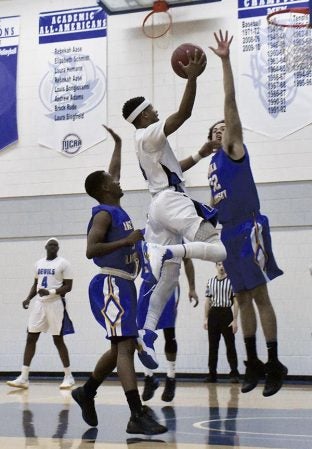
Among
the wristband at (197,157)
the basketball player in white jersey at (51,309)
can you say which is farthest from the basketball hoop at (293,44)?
the wristband at (197,157)

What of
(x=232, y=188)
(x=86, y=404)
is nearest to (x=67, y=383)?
(x=86, y=404)

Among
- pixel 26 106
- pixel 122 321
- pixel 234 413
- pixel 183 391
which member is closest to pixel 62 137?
pixel 26 106

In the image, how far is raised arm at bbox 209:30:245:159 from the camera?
212 inches

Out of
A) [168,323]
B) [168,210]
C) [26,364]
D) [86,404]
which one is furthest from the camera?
[26,364]

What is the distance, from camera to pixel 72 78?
44.0ft

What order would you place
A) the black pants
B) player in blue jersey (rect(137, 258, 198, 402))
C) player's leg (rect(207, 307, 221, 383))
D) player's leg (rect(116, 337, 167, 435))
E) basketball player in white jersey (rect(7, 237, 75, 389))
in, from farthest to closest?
1. player's leg (rect(207, 307, 221, 383))
2. the black pants
3. basketball player in white jersey (rect(7, 237, 75, 389))
4. player in blue jersey (rect(137, 258, 198, 402))
5. player's leg (rect(116, 337, 167, 435))

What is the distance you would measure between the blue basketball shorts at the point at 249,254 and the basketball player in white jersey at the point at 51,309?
5.73m

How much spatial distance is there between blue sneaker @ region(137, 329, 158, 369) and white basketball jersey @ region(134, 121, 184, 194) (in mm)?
1087

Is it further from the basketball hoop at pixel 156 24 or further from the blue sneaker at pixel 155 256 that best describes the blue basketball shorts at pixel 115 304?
the basketball hoop at pixel 156 24

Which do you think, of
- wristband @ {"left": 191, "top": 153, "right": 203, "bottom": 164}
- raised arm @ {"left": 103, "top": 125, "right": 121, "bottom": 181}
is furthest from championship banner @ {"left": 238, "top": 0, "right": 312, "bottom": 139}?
wristband @ {"left": 191, "top": 153, "right": 203, "bottom": 164}

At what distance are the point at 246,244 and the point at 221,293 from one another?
19.7 ft

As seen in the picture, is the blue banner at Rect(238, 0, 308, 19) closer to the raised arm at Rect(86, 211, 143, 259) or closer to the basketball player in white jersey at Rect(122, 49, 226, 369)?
the basketball player in white jersey at Rect(122, 49, 226, 369)

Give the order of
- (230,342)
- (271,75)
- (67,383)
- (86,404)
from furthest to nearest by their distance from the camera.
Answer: (271,75) → (230,342) → (67,383) → (86,404)

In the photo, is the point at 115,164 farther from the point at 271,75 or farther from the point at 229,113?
the point at 271,75
